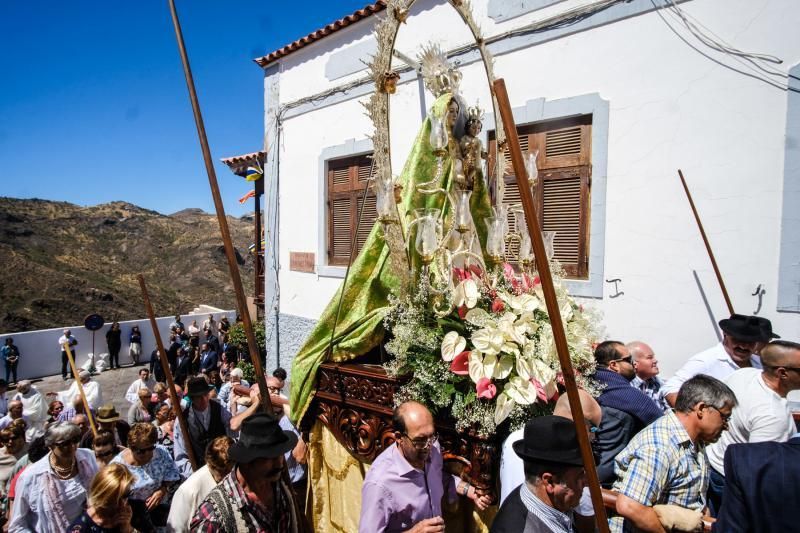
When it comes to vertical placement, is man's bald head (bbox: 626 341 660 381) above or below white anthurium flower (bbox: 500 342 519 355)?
below

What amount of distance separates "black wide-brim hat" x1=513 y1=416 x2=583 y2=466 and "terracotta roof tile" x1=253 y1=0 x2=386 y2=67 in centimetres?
625

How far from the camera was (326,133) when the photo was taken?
7.92m

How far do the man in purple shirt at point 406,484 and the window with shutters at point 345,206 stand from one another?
5.32 metres

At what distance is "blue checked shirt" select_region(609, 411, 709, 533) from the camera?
7.13ft

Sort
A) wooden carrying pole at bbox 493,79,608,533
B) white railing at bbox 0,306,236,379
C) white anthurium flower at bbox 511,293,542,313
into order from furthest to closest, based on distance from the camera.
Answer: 1. white railing at bbox 0,306,236,379
2. white anthurium flower at bbox 511,293,542,313
3. wooden carrying pole at bbox 493,79,608,533

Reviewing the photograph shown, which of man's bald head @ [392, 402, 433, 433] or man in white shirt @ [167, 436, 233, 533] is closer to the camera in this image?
man's bald head @ [392, 402, 433, 433]

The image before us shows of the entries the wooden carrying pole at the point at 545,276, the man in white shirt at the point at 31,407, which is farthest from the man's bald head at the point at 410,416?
the man in white shirt at the point at 31,407

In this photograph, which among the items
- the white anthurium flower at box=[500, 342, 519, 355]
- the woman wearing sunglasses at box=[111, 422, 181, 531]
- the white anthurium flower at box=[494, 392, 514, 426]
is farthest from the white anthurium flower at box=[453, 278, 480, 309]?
the woman wearing sunglasses at box=[111, 422, 181, 531]

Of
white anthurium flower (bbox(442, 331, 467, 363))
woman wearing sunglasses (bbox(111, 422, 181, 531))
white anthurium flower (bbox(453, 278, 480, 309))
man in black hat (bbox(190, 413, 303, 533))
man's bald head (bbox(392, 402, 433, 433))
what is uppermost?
white anthurium flower (bbox(453, 278, 480, 309))

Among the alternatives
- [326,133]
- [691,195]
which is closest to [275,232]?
[326,133]

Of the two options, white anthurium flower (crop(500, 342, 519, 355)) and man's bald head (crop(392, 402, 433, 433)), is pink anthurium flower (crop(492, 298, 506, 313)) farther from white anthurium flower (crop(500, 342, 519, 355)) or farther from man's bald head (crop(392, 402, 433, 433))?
man's bald head (crop(392, 402, 433, 433))

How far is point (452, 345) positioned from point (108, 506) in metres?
1.95

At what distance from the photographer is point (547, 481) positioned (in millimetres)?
1774

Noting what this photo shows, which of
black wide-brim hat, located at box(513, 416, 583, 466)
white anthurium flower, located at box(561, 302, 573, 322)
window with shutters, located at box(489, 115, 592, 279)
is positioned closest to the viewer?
black wide-brim hat, located at box(513, 416, 583, 466)
